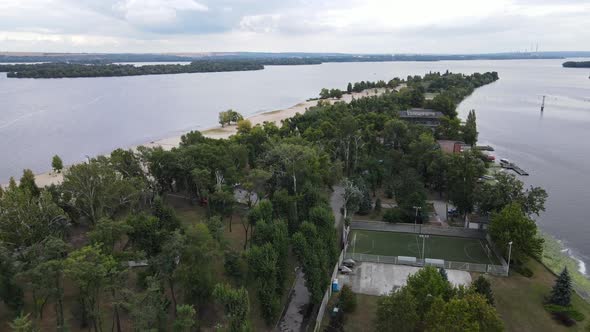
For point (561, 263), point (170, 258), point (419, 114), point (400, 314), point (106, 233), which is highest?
point (106, 233)

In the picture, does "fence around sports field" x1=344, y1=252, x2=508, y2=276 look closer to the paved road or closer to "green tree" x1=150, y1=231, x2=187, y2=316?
the paved road

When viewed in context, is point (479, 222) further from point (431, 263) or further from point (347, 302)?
point (347, 302)

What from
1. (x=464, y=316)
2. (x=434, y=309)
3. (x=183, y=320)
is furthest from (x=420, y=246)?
(x=183, y=320)

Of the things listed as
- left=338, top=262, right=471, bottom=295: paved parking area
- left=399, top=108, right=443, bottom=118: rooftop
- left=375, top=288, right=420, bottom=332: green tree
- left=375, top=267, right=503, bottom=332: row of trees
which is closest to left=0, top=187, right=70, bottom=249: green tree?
left=338, top=262, right=471, bottom=295: paved parking area

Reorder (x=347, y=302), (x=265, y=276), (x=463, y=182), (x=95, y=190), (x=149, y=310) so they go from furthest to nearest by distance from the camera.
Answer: (x=463, y=182) → (x=95, y=190) → (x=347, y=302) → (x=265, y=276) → (x=149, y=310)

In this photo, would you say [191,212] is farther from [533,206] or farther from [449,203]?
[533,206]

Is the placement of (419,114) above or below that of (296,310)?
above
